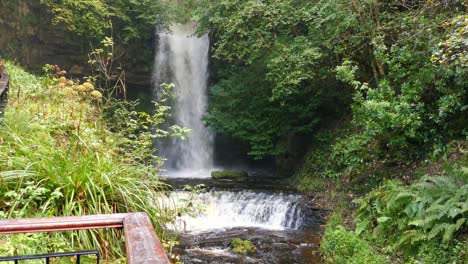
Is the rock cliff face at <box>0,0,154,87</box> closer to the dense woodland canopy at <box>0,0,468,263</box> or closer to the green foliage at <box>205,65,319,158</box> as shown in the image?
the dense woodland canopy at <box>0,0,468,263</box>

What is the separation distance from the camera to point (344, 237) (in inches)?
303

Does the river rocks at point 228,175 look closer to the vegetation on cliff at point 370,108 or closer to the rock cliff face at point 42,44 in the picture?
the vegetation on cliff at point 370,108

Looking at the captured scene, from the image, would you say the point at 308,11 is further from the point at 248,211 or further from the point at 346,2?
the point at 248,211

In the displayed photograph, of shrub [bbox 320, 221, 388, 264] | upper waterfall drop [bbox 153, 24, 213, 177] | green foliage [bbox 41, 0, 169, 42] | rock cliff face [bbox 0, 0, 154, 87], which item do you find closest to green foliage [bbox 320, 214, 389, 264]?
shrub [bbox 320, 221, 388, 264]

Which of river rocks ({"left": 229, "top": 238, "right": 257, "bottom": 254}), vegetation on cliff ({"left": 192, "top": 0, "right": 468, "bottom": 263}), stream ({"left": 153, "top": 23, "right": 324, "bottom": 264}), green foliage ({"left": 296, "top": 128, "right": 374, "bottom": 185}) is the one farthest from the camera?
green foliage ({"left": 296, "top": 128, "right": 374, "bottom": 185})

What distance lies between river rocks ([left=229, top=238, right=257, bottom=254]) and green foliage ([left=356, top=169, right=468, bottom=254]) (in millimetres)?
2260

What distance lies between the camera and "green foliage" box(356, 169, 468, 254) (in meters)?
6.08

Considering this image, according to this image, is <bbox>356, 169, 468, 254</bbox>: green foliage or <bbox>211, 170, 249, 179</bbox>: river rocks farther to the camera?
<bbox>211, 170, 249, 179</bbox>: river rocks

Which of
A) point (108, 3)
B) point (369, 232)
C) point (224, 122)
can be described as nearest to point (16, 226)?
point (369, 232)

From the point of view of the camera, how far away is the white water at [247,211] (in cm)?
1069

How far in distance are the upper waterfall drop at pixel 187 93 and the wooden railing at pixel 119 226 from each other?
18988 millimetres

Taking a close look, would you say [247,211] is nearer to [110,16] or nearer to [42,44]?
[110,16]

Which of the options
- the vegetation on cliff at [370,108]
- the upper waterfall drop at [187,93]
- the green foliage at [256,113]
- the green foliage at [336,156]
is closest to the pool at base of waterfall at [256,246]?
the vegetation on cliff at [370,108]

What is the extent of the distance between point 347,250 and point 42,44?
1767cm
